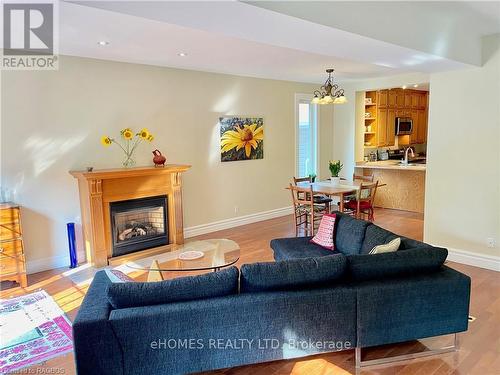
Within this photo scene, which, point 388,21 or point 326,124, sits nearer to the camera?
point 388,21

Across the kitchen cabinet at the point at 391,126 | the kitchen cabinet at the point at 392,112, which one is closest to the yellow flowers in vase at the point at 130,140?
the kitchen cabinet at the point at 392,112

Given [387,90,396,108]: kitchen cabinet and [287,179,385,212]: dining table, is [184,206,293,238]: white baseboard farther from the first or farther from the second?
[387,90,396,108]: kitchen cabinet

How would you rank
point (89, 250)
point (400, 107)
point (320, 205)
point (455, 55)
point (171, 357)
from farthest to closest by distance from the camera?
1. point (400, 107)
2. point (320, 205)
3. point (89, 250)
4. point (455, 55)
5. point (171, 357)

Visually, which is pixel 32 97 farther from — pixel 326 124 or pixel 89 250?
pixel 326 124

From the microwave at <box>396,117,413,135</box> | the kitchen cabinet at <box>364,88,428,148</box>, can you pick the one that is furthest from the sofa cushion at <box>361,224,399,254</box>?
the microwave at <box>396,117,413,135</box>

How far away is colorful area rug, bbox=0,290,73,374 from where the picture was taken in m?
2.85

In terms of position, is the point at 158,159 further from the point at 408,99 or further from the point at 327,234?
the point at 408,99

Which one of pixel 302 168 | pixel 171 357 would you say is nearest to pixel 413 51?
pixel 171 357

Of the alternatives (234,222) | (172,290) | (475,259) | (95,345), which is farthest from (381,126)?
(95,345)

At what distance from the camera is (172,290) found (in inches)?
90.4

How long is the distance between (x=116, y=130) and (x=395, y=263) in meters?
4.03

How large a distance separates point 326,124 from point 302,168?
1.16 metres

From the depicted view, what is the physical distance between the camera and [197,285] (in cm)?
232

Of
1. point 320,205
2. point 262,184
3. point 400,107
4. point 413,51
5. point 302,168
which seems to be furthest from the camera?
point 400,107
